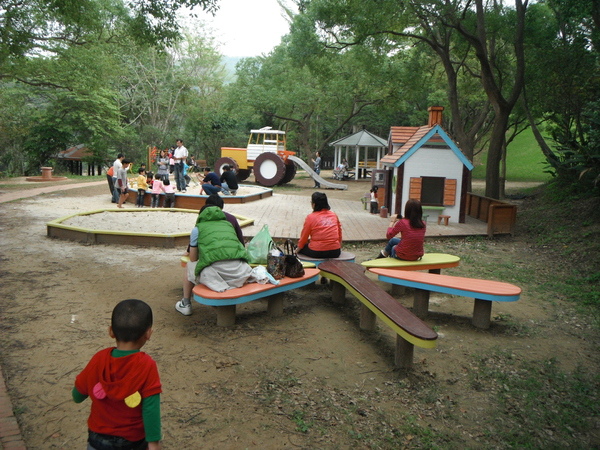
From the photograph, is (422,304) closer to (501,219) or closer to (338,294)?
(338,294)

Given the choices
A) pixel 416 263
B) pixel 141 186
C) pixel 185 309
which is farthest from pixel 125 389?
pixel 141 186

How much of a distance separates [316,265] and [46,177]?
22308mm

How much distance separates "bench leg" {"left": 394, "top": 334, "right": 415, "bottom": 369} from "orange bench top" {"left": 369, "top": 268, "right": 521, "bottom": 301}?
53.4 inches

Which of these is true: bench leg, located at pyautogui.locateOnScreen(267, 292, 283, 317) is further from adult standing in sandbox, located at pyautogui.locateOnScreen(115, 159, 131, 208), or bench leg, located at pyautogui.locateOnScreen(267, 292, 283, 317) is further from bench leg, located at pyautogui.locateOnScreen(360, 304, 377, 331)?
adult standing in sandbox, located at pyautogui.locateOnScreen(115, 159, 131, 208)

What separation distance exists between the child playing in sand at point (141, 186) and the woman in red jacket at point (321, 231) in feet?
27.8

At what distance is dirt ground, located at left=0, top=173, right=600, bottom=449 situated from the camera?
12.3ft

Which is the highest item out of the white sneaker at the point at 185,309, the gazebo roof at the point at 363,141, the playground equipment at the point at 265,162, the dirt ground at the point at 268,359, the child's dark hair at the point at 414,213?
the gazebo roof at the point at 363,141

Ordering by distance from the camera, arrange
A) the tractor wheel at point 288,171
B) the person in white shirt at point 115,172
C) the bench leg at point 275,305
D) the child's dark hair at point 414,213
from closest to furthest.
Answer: the bench leg at point 275,305, the child's dark hair at point 414,213, the person in white shirt at point 115,172, the tractor wheel at point 288,171

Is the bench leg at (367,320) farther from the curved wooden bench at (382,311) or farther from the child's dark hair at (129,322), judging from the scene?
the child's dark hair at (129,322)

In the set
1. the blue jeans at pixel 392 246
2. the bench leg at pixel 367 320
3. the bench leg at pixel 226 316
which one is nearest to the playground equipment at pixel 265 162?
the blue jeans at pixel 392 246

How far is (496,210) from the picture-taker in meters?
11.7

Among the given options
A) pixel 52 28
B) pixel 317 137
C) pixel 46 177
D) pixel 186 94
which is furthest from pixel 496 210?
pixel 186 94

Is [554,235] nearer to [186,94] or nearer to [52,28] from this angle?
[52,28]

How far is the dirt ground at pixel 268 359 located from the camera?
12.3 ft
